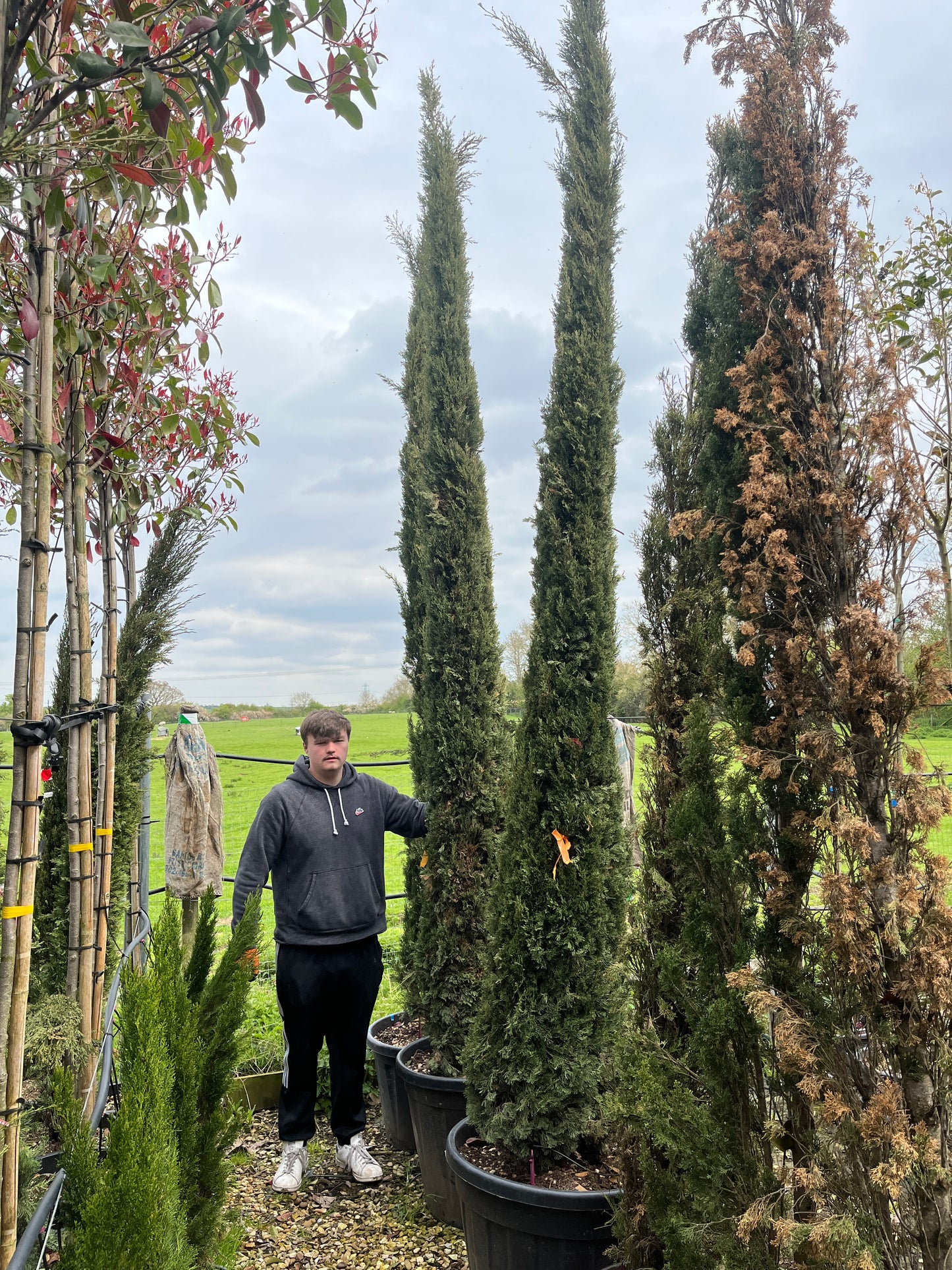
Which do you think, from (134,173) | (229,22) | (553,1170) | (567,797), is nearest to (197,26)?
(229,22)

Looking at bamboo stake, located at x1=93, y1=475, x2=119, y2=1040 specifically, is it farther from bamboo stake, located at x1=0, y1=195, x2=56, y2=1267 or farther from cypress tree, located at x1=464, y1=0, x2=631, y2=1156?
cypress tree, located at x1=464, y1=0, x2=631, y2=1156

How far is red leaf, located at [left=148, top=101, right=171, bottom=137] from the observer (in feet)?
4.19

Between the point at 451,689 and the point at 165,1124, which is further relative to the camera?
the point at 451,689

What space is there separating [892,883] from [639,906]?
912 millimetres

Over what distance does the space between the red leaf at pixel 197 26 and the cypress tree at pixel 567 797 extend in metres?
2.27

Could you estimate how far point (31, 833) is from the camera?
1.56 metres

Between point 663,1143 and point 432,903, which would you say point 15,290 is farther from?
point 432,903

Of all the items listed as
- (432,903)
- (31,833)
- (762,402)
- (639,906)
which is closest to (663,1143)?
(639,906)

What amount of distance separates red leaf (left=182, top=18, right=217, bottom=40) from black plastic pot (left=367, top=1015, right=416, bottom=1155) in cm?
421

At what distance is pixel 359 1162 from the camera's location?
12.6ft

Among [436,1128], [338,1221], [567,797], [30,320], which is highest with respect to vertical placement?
[30,320]

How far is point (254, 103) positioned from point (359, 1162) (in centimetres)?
424

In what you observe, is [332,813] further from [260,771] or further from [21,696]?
[260,771]

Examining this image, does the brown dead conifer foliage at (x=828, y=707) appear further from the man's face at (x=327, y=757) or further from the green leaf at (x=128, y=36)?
the man's face at (x=327, y=757)
